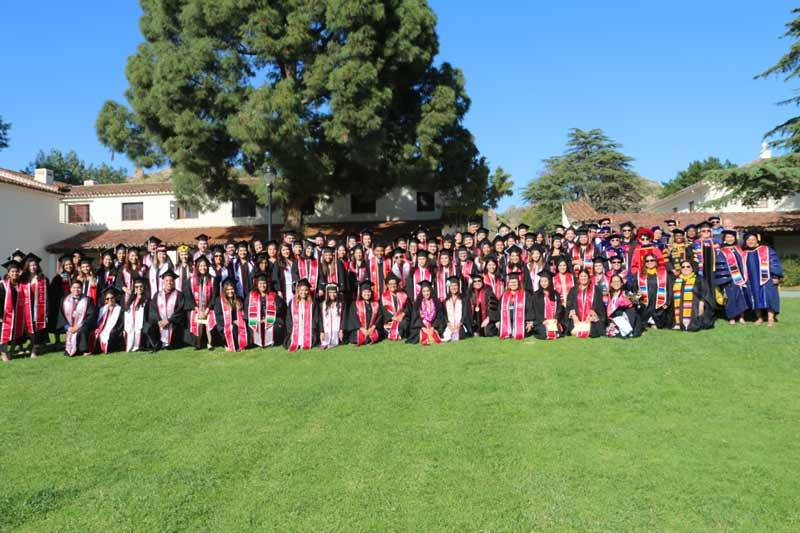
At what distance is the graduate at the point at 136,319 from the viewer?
31.0 ft

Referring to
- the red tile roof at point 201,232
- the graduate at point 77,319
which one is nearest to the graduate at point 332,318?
the graduate at point 77,319

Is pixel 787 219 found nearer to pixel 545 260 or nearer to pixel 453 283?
pixel 545 260

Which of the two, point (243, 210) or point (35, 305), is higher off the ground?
point (243, 210)

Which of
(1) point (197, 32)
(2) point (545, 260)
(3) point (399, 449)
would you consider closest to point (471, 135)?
(1) point (197, 32)

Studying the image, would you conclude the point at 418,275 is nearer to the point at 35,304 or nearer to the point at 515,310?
the point at 515,310

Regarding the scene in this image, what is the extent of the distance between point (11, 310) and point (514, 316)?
8009mm

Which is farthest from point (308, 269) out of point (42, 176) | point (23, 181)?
point (42, 176)

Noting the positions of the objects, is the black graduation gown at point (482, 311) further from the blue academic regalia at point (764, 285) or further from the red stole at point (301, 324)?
the blue academic regalia at point (764, 285)

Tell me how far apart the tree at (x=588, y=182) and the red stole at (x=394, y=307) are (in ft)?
141

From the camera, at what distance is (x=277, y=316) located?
953 centimetres

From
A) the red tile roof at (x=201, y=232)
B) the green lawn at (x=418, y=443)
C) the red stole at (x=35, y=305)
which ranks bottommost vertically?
the green lawn at (x=418, y=443)

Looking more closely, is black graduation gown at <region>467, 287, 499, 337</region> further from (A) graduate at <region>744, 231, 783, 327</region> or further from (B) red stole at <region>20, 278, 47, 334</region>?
(B) red stole at <region>20, 278, 47, 334</region>

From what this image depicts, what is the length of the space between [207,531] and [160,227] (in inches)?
1145

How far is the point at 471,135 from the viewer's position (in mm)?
22641
